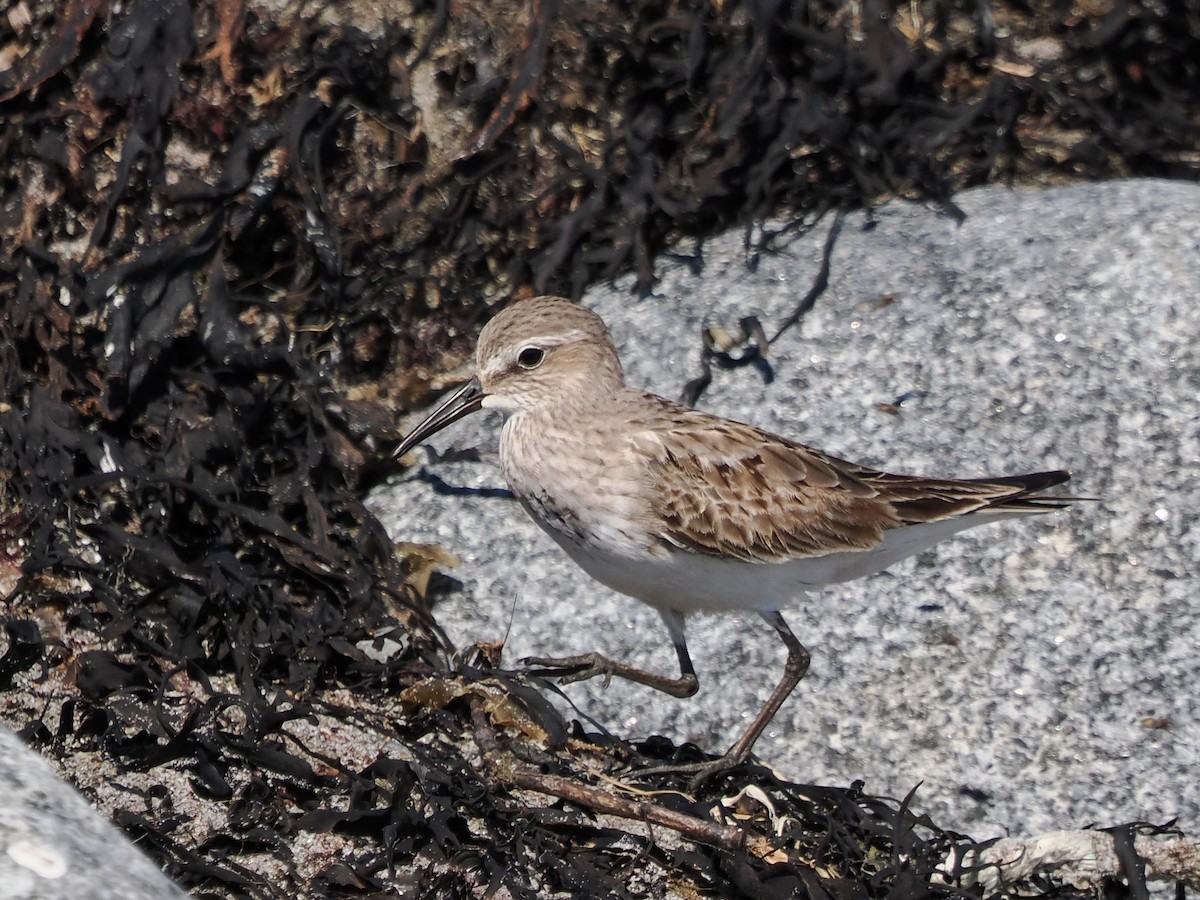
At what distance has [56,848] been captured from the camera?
2.89 meters

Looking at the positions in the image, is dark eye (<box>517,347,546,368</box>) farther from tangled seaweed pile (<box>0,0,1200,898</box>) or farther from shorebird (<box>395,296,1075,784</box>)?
tangled seaweed pile (<box>0,0,1200,898</box>)

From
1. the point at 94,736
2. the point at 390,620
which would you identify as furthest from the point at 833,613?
the point at 94,736

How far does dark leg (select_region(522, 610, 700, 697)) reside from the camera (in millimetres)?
4730

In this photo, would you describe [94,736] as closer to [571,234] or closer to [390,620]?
[390,620]

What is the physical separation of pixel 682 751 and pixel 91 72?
10.8 feet

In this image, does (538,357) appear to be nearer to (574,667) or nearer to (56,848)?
(574,667)

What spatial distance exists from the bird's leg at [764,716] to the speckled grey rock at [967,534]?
269 millimetres

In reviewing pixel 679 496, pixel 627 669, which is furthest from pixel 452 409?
pixel 627 669

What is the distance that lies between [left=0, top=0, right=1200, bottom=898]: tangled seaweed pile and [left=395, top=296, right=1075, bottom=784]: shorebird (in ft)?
1.51

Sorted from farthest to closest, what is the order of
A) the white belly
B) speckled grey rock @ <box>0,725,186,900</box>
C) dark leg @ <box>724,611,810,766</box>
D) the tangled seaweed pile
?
1. dark leg @ <box>724,611,810,766</box>
2. the white belly
3. the tangled seaweed pile
4. speckled grey rock @ <box>0,725,186,900</box>

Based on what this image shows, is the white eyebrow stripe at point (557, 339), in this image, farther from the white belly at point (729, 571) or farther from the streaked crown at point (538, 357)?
the white belly at point (729, 571)

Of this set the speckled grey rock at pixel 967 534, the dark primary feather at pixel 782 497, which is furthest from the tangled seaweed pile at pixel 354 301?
the dark primary feather at pixel 782 497

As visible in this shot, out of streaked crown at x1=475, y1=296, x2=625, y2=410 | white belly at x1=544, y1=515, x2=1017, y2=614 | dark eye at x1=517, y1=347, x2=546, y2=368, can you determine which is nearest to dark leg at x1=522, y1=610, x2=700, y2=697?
white belly at x1=544, y1=515, x2=1017, y2=614

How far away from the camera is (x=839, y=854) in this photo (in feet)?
14.0
